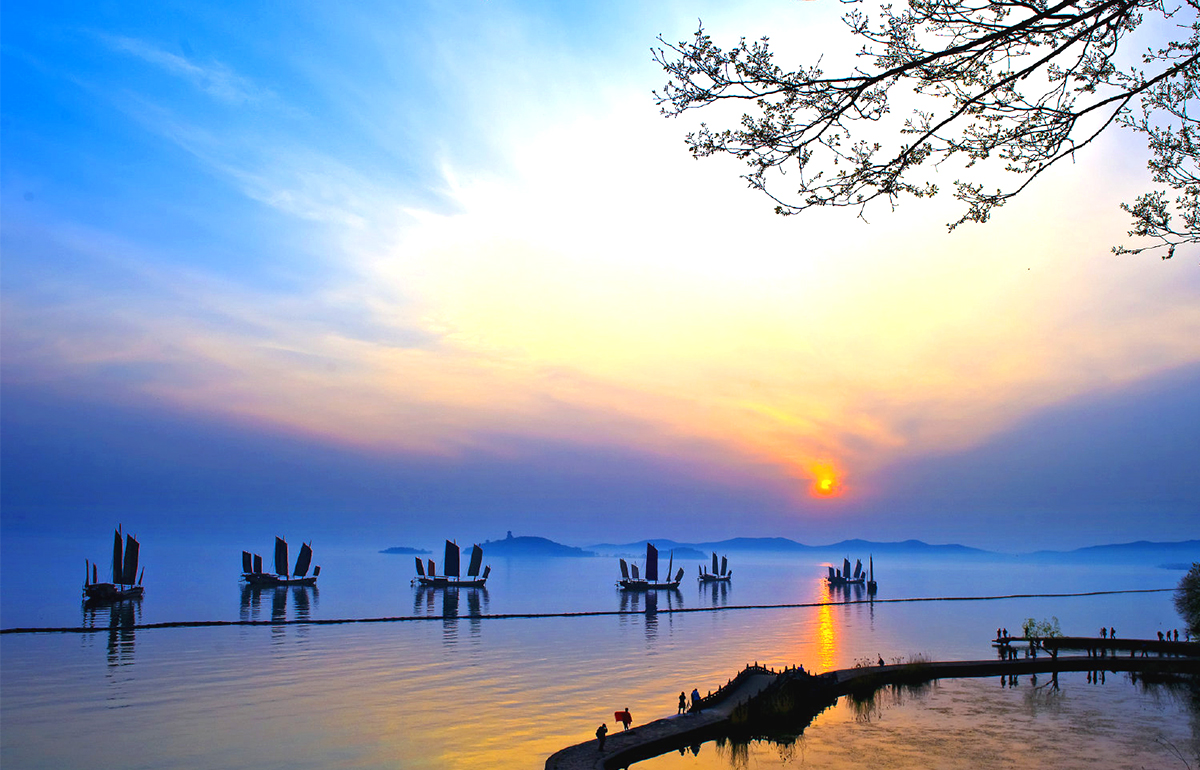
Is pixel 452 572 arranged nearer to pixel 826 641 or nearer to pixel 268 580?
pixel 268 580

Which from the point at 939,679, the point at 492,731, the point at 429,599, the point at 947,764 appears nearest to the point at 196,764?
the point at 492,731

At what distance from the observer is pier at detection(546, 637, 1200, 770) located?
2409 centimetres

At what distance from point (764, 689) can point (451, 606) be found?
72.9 metres

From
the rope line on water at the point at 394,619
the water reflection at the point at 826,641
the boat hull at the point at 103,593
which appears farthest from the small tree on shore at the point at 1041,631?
the boat hull at the point at 103,593

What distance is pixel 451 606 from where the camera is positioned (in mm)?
97812

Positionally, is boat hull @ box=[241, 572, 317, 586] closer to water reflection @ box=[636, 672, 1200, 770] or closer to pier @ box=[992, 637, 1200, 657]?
pier @ box=[992, 637, 1200, 657]

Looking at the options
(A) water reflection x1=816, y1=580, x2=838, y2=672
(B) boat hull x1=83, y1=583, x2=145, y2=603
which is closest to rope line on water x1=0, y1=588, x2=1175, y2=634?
(A) water reflection x1=816, y1=580, x2=838, y2=672

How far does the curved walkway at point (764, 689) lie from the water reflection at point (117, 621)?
132 ft

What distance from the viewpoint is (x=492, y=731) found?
31.0 meters

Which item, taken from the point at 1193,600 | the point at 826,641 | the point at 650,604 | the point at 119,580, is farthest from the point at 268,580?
the point at 1193,600

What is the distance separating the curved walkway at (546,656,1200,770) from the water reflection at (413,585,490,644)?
35884 mm

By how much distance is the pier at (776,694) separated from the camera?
24.1 meters

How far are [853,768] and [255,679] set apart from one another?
3519 cm

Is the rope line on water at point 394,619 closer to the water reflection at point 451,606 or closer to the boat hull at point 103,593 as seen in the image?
the water reflection at point 451,606
